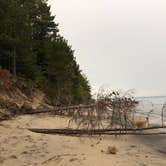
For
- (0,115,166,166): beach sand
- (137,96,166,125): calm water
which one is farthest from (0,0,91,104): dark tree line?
(0,115,166,166): beach sand

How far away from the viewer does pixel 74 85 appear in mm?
67625

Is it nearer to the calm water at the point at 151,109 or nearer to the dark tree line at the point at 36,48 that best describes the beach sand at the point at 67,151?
the calm water at the point at 151,109

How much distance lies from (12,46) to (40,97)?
600 cm

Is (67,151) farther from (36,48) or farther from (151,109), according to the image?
(151,109)

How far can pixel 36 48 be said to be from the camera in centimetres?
5131

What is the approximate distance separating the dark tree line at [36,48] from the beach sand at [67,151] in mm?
18488

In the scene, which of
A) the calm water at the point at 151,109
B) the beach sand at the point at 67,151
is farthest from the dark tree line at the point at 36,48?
the beach sand at the point at 67,151

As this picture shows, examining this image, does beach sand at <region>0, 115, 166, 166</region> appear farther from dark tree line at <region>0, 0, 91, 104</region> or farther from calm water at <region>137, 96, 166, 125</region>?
dark tree line at <region>0, 0, 91, 104</region>

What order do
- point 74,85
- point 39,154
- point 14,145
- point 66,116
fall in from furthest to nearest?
point 74,85 → point 66,116 → point 14,145 → point 39,154

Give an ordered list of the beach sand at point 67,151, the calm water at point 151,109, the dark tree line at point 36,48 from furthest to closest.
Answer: the dark tree line at point 36,48, the calm water at point 151,109, the beach sand at point 67,151

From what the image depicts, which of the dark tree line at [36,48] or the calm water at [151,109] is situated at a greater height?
the dark tree line at [36,48]

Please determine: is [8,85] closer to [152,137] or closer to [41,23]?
[152,137]

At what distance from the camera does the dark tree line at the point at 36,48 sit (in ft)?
133

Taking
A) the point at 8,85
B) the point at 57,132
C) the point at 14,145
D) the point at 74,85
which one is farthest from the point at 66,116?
the point at 74,85
